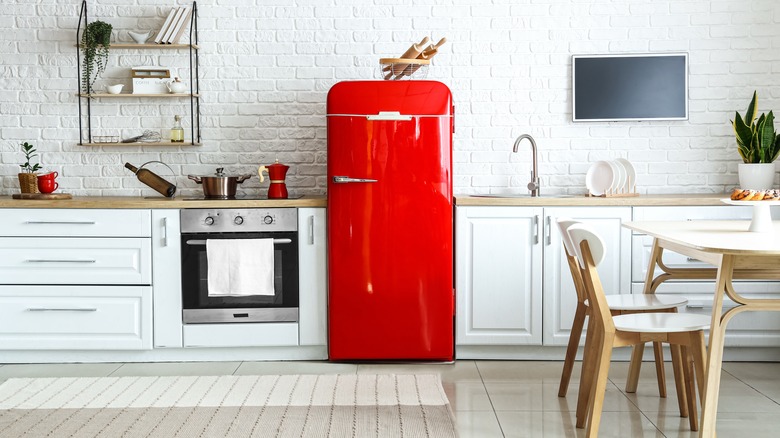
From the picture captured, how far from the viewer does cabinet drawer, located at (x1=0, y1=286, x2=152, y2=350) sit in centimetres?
428

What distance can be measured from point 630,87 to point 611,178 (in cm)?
66

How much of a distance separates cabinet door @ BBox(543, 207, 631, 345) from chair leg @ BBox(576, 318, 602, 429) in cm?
104

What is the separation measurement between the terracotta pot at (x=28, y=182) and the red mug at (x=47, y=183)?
27 millimetres

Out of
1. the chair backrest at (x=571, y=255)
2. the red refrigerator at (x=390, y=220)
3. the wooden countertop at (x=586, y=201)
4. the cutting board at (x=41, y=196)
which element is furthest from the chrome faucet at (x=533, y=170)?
the cutting board at (x=41, y=196)

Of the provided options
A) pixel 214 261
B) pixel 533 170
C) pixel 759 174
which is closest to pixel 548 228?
pixel 533 170

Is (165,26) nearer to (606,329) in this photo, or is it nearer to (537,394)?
(537,394)

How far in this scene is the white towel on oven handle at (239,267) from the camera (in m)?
4.29

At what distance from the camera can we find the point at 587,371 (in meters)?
3.20

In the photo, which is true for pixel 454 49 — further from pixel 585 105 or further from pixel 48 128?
pixel 48 128

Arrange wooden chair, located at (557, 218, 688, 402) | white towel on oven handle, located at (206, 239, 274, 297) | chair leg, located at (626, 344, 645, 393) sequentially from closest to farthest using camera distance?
wooden chair, located at (557, 218, 688, 402)
chair leg, located at (626, 344, 645, 393)
white towel on oven handle, located at (206, 239, 274, 297)

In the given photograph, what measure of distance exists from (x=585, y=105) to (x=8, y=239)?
3.36m

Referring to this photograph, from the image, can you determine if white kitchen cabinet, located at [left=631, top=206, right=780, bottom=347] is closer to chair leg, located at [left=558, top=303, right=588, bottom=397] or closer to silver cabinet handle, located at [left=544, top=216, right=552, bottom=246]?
silver cabinet handle, located at [left=544, top=216, right=552, bottom=246]

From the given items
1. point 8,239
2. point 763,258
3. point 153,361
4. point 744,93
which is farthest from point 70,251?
point 744,93

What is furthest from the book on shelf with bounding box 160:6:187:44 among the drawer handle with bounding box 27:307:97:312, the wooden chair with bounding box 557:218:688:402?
the wooden chair with bounding box 557:218:688:402
